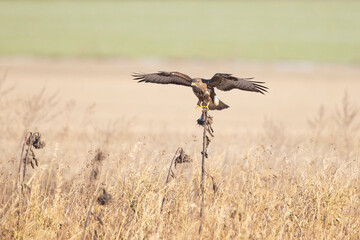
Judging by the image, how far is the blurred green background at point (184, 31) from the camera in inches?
1238

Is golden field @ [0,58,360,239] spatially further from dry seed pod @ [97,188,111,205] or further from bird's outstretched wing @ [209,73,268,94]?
bird's outstretched wing @ [209,73,268,94]

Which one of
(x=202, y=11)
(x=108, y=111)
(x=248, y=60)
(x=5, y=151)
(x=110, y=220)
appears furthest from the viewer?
(x=202, y=11)

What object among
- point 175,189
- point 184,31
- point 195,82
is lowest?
point 175,189

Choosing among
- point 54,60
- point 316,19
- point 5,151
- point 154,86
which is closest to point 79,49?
point 54,60

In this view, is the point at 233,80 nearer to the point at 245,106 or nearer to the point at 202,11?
the point at 245,106

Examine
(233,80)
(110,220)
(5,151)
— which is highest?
(233,80)

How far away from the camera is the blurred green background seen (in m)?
31.4

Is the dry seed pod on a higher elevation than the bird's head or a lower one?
lower

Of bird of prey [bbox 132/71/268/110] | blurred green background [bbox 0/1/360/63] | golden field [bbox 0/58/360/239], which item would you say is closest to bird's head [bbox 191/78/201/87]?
bird of prey [bbox 132/71/268/110]

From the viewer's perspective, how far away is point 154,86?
19.9 metres

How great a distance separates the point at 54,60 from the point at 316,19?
116ft

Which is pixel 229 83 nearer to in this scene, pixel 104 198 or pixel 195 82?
pixel 195 82

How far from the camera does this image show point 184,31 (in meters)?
45.0

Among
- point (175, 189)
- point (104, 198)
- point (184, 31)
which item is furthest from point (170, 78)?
point (184, 31)
